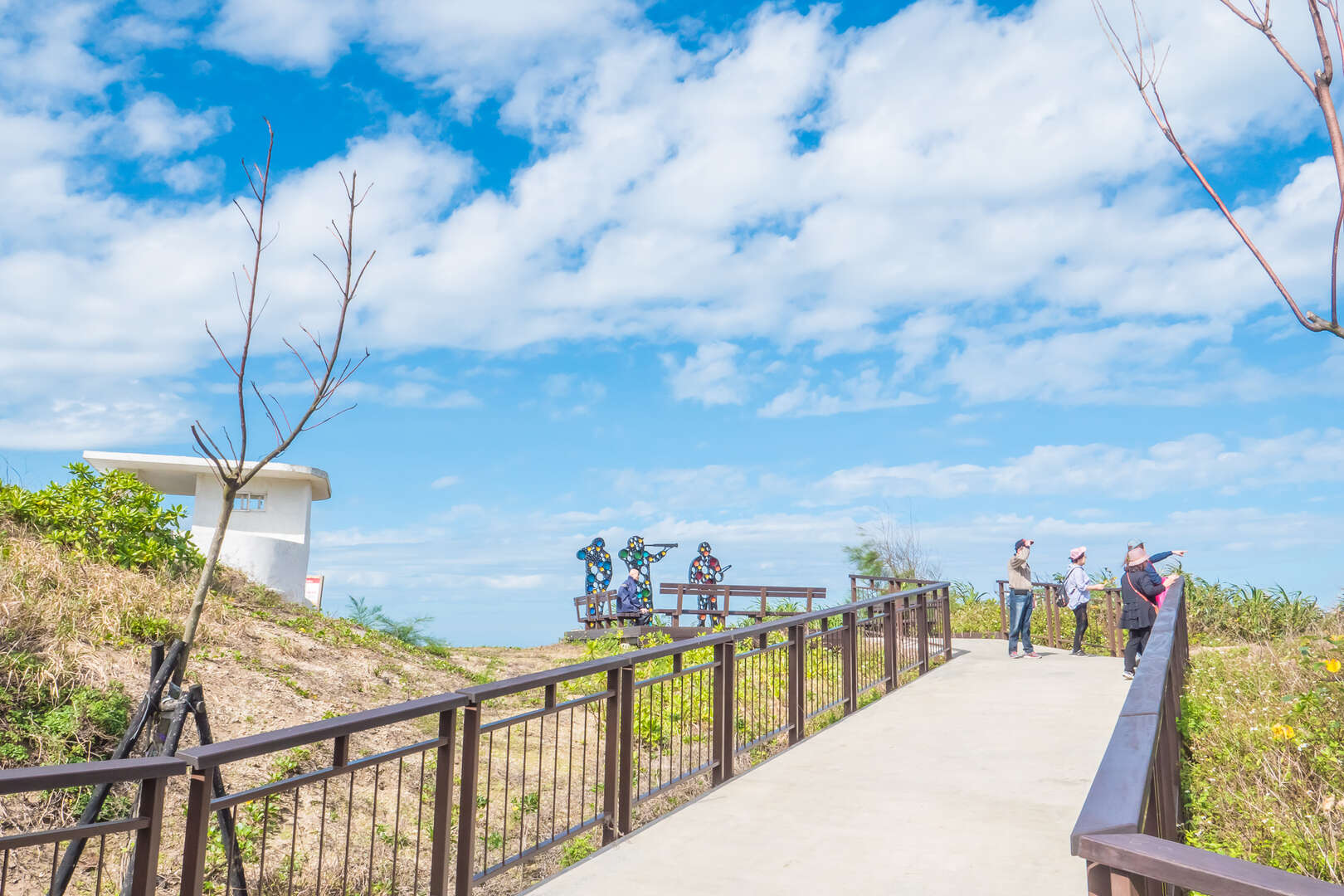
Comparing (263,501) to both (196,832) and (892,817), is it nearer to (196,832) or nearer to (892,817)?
(892,817)

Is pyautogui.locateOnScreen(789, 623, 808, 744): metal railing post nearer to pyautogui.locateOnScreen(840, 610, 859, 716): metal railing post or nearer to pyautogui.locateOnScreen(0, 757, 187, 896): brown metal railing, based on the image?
pyautogui.locateOnScreen(840, 610, 859, 716): metal railing post

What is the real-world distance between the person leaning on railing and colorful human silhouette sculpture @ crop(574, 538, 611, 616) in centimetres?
1612

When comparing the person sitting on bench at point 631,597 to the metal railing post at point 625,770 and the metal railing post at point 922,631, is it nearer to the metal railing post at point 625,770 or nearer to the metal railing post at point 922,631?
the metal railing post at point 922,631

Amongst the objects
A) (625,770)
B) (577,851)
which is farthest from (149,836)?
(577,851)

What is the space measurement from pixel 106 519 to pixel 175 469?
9571mm

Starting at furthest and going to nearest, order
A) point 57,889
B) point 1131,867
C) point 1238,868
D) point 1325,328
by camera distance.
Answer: point 57,889 → point 1325,328 → point 1131,867 → point 1238,868

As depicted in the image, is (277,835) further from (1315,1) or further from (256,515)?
(256,515)

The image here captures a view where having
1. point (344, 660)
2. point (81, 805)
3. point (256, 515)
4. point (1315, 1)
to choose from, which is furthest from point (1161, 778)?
point (256, 515)

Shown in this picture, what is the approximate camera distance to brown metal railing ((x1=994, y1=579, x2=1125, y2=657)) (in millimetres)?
17297

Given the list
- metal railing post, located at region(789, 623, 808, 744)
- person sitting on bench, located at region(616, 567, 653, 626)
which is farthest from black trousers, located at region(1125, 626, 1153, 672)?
person sitting on bench, located at region(616, 567, 653, 626)

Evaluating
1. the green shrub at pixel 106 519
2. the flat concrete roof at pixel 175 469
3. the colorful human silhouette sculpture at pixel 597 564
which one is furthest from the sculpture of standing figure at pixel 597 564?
the green shrub at pixel 106 519

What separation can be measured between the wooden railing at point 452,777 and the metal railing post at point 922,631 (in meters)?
0.03

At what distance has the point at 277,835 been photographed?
Answer: 741cm

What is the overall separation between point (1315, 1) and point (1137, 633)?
10.9 meters
